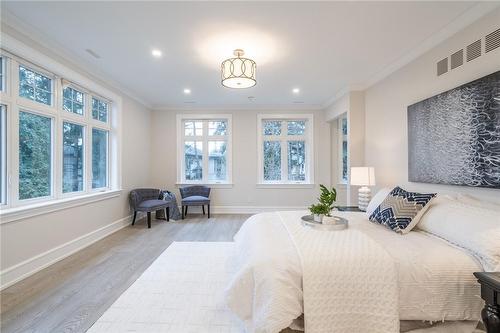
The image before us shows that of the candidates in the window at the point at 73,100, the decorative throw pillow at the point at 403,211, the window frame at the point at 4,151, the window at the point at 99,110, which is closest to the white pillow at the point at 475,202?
the decorative throw pillow at the point at 403,211

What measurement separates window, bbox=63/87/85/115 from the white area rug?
8.44 feet

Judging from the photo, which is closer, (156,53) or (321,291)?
(321,291)

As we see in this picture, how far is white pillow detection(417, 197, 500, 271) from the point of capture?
1.52m

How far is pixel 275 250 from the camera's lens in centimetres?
168

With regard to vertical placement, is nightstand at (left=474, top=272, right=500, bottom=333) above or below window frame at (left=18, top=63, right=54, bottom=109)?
below

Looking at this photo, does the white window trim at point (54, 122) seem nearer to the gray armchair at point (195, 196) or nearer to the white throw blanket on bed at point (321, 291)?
the gray armchair at point (195, 196)

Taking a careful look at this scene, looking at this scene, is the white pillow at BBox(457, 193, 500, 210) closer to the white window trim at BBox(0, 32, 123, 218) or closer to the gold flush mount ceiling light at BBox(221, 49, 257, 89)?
the gold flush mount ceiling light at BBox(221, 49, 257, 89)

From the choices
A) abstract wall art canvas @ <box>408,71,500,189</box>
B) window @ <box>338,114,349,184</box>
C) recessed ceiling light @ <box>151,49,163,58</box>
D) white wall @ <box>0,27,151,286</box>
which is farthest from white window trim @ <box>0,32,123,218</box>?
window @ <box>338,114,349,184</box>

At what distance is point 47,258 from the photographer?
2.87 meters

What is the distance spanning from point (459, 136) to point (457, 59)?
0.83m

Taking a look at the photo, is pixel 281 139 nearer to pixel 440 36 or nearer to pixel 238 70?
pixel 238 70

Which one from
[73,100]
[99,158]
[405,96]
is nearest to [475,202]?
[405,96]

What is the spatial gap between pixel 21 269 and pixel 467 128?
4734mm

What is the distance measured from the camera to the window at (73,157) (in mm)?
3420
